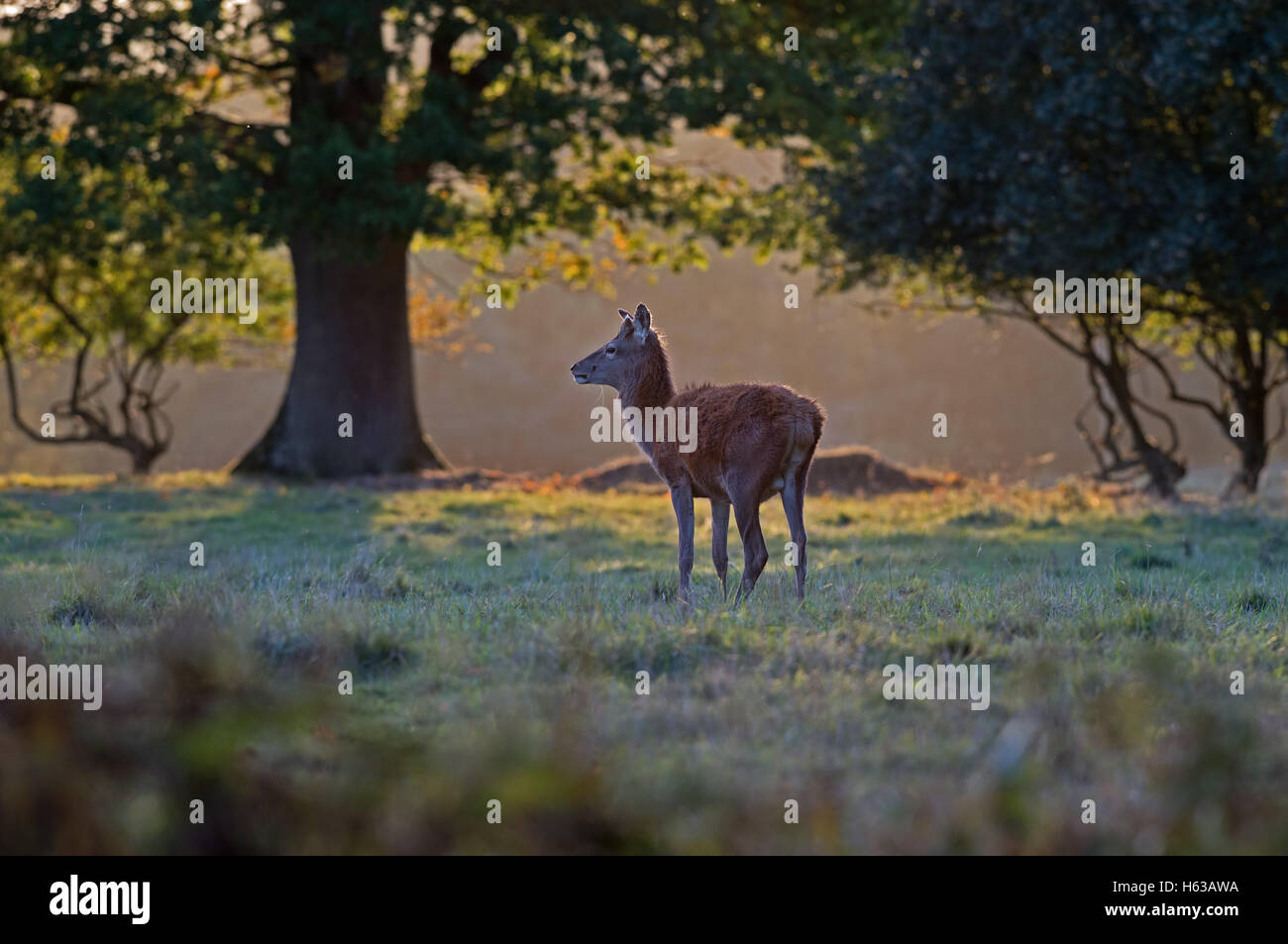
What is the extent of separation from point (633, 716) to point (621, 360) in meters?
5.04

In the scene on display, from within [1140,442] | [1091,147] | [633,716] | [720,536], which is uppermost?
[1091,147]

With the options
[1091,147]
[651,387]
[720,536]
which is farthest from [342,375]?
[720,536]

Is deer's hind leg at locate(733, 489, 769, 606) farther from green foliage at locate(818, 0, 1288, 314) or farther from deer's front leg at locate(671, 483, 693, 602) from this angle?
green foliage at locate(818, 0, 1288, 314)

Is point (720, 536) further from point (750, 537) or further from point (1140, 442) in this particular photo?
point (1140, 442)

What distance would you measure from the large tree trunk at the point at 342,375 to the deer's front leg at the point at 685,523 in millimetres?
14909

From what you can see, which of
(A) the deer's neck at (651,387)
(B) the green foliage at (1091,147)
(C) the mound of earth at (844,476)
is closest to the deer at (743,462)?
A: (A) the deer's neck at (651,387)

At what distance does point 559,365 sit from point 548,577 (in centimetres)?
8085

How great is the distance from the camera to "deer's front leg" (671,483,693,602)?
30.1 ft

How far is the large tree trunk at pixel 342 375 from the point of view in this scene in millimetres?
23641

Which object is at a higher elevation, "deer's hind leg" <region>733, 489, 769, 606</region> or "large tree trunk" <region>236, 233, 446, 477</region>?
"large tree trunk" <region>236, 233, 446, 477</region>

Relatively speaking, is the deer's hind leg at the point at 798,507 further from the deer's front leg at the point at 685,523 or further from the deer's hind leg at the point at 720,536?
the deer's front leg at the point at 685,523

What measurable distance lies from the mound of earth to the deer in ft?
45.0

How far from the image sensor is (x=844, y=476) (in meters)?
23.9

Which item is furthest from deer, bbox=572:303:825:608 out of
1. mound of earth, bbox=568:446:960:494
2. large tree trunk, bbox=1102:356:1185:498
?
large tree trunk, bbox=1102:356:1185:498
